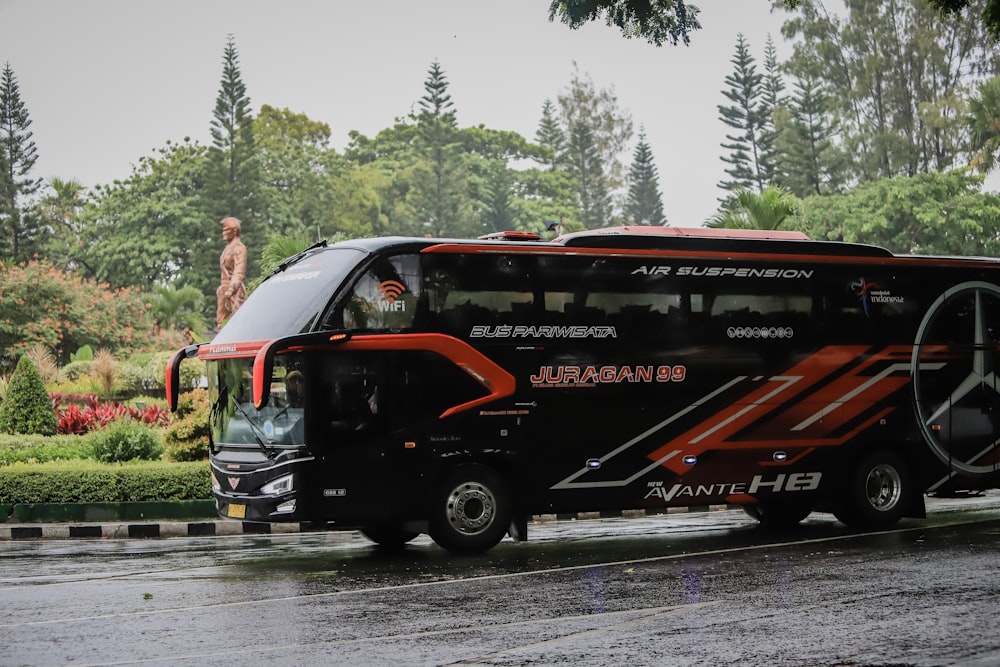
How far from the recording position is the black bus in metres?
12.8

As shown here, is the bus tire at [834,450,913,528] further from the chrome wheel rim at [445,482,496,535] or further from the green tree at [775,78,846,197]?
the green tree at [775,78,846,197]

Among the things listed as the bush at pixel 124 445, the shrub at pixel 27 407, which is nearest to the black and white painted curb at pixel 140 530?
the bush at pixel 124 445

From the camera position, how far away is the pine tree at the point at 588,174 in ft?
A: 281

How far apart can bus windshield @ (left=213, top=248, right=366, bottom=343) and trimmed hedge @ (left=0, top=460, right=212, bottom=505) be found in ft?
14.0

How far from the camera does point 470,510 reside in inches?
524

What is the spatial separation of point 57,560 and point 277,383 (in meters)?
3.17

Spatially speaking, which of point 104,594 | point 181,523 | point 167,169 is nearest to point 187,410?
point 181,523

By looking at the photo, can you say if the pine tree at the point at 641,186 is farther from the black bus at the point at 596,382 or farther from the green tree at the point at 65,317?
the black bus at the point at 596,382

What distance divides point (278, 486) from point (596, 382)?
3522mm

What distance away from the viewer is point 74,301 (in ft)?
135

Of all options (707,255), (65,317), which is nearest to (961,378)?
(707,255)

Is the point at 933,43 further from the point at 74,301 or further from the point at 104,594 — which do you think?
the point at 104,594

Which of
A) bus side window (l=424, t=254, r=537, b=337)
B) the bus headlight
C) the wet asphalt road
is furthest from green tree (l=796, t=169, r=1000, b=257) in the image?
the bus headlight

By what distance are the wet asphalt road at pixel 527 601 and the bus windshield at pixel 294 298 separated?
91.6 inches
